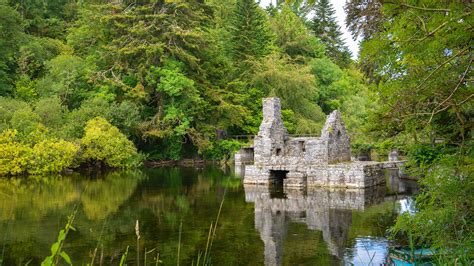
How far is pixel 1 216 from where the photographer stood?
42.7 ft

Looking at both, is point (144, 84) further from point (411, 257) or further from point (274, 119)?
point (411, 257)

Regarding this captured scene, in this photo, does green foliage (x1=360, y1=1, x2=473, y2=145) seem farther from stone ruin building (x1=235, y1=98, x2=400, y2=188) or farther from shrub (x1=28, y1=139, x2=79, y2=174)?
shrub (x1=28, y1=139, x2=79, y2=174)

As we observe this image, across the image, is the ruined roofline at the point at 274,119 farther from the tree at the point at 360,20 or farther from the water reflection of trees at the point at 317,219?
the tree at the point at 360,20

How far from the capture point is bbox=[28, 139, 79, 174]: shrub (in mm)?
25328

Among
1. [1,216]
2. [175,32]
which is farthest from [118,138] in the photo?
[1,216]

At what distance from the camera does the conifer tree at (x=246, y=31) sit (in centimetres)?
4012

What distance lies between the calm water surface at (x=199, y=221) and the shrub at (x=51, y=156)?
12.2 ft

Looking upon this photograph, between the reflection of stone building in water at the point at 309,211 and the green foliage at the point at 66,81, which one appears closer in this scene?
the reflection of stone building in water at the point at 309,211

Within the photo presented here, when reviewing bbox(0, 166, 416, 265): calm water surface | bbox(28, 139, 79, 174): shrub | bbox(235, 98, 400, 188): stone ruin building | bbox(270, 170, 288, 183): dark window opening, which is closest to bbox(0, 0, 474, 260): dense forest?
bbox(28, 139, 79, 174): shrub

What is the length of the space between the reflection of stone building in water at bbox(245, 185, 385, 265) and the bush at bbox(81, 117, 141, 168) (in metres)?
10.7

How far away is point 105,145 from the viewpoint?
28.1m

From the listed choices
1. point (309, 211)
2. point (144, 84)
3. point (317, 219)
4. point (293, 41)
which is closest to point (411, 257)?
point (317, 219)

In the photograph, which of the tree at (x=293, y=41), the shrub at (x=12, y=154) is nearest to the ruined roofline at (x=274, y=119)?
the shrub at (x=12, y=154)

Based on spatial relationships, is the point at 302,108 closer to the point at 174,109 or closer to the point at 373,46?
the point at 174,109
